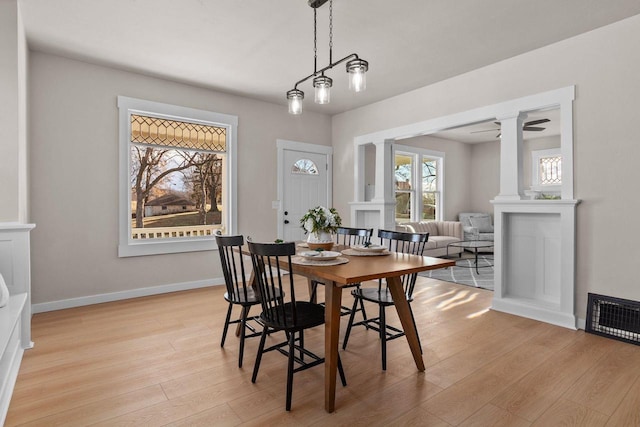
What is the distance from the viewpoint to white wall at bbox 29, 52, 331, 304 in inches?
148

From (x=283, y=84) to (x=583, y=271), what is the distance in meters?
3.91

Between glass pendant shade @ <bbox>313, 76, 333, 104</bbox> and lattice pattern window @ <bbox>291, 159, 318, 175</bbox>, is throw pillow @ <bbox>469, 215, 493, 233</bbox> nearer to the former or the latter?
lattice pattern window @ <bbox>291, 159, 318, 175</bbox>

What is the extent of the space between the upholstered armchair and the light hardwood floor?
4642 mm

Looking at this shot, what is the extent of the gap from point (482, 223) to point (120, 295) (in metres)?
7.39

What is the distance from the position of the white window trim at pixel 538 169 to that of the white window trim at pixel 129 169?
675 centimetres

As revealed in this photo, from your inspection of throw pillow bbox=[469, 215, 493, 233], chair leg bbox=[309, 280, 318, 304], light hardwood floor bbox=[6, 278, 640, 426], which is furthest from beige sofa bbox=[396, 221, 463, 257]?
chair leg bbox=[309, 280, 318, 304]

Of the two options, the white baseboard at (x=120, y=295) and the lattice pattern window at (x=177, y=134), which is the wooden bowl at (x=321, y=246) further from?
the lattice pattern window at (x=177, y=134)

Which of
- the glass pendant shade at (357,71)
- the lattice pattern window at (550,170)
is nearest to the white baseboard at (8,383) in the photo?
the glass pendant shade at (357,71)

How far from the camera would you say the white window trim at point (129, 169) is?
4.24 m

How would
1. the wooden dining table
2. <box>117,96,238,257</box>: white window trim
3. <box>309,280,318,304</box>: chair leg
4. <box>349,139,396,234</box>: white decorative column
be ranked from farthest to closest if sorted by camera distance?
1. <box>349,139,396,234</box>: white decorative column
2. <box>117,96,238,257</box>: white window trim
3. <box>309,280,318,304</box>: chair leg
4. the wooden dining table

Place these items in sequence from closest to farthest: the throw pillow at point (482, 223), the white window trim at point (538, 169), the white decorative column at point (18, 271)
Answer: the white decorative column at point (18, 271)
the white window trim at point (538, 169)
the throw pillow at point (482, 223)

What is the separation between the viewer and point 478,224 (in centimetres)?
831

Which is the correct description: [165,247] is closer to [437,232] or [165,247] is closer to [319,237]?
[319,237]

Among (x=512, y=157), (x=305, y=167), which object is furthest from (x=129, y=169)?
(x=512, y=157)
